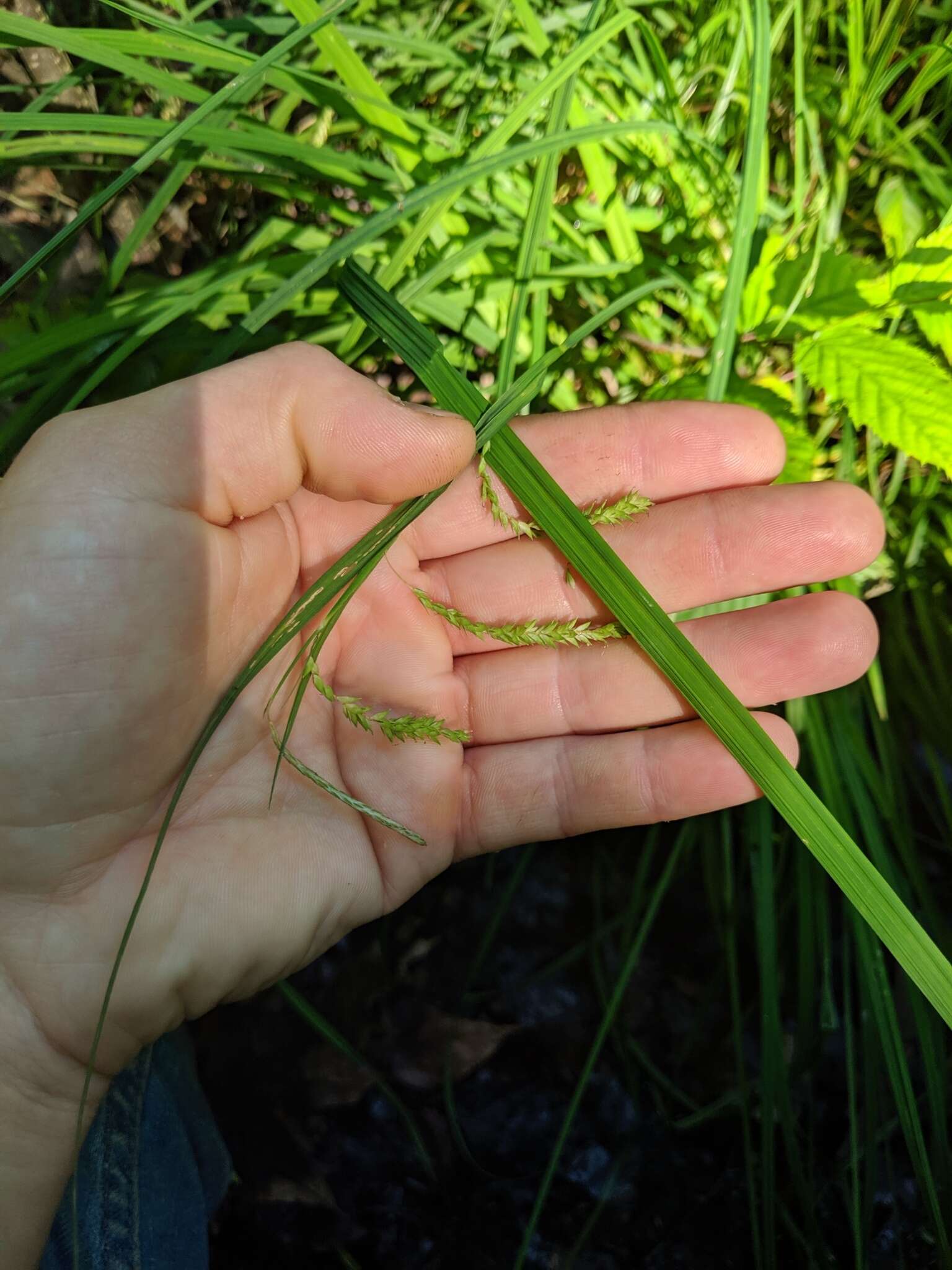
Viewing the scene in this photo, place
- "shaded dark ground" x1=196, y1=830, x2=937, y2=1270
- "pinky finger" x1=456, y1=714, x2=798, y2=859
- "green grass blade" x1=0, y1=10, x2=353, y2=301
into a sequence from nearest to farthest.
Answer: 1. "green grass blade" x1=0, y1=10, x2=353, y2=301
2. "pinky finger" x1=456, y1=714, x2=798, y2=859
3. "shaded dark ground" x1=196, y1=830, x2=937, y2=1270

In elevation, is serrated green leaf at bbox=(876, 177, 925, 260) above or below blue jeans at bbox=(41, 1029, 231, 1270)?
above

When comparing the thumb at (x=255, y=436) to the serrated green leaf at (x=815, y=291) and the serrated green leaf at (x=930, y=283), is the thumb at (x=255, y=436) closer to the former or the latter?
the serrated green leaf at (x=815, y=291)

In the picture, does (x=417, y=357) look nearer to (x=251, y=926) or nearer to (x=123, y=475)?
(x=123, y=475)

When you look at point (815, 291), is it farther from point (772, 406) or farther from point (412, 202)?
point (412, 202)

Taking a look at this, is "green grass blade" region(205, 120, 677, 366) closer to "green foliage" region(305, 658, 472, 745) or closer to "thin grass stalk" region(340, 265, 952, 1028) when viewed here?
"thin grass stalk" region(340, 265, 952, 1028)

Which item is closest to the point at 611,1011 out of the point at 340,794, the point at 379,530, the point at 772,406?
the point at 340,794

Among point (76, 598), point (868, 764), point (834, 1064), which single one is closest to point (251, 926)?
point (76, 598)

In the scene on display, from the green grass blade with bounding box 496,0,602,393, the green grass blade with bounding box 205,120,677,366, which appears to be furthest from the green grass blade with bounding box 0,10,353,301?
the green grass blade with bounding box 496,0,602,393
